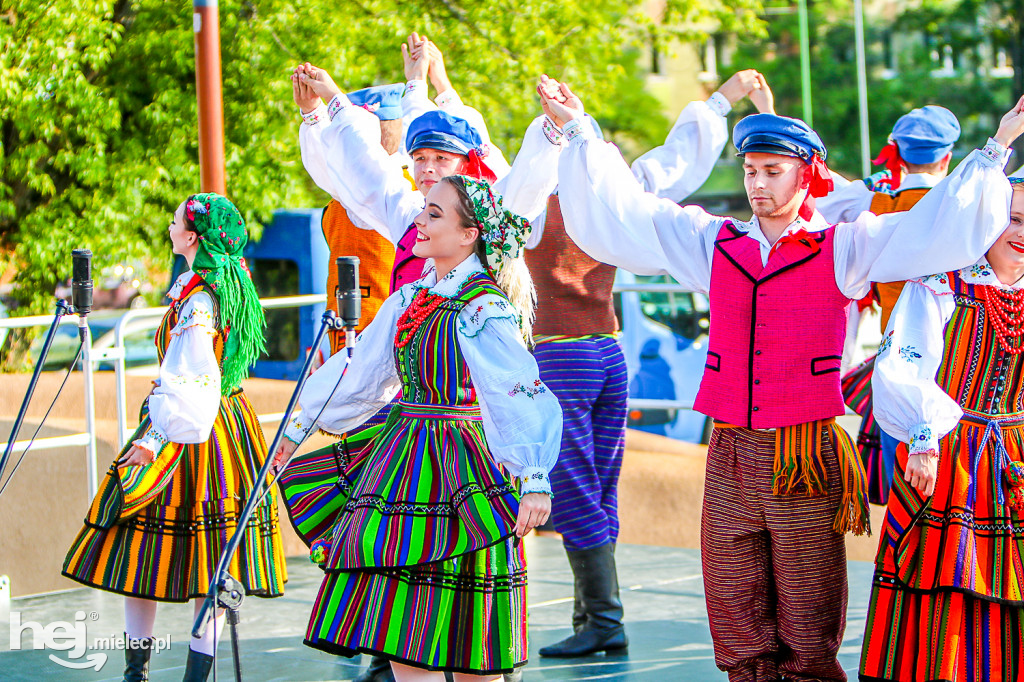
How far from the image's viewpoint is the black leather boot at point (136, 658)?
4062 mm

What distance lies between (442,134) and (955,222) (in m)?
1.62

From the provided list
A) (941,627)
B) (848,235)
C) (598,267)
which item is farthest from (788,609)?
(598,267)

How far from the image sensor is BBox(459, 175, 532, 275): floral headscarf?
3430 millimetres

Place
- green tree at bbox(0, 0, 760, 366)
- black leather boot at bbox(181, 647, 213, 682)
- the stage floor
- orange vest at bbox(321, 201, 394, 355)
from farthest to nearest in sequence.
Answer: green tree at bbox(0, 0, 760, 366) → orange vest at bbox(321, 201, 394, 355) → the stage floor → black leather boot at bbox(181, 647, 213, 682)

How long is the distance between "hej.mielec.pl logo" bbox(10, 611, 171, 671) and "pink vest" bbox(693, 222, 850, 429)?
2.59 meters

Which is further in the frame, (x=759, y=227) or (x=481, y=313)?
(x=759, y=227)

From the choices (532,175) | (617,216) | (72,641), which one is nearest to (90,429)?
(72,641)

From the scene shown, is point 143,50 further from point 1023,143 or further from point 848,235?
point 1023,143

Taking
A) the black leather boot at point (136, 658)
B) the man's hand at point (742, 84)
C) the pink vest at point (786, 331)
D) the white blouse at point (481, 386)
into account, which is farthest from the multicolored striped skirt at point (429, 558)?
the man's hand at point (742, 84)

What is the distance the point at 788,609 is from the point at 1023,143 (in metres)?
14.7

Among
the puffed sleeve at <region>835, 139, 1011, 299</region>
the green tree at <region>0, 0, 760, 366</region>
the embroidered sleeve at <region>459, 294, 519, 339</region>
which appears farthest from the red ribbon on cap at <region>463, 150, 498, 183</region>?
the green tree at <region>0, 0, 760, 366</region>

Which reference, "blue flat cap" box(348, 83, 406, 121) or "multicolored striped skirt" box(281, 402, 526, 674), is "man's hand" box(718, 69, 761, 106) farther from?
"blue flat cap" box(348, 83, 406, 121)

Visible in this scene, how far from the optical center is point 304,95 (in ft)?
14.2

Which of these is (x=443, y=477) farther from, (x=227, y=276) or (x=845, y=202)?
(x=845, y=202)
